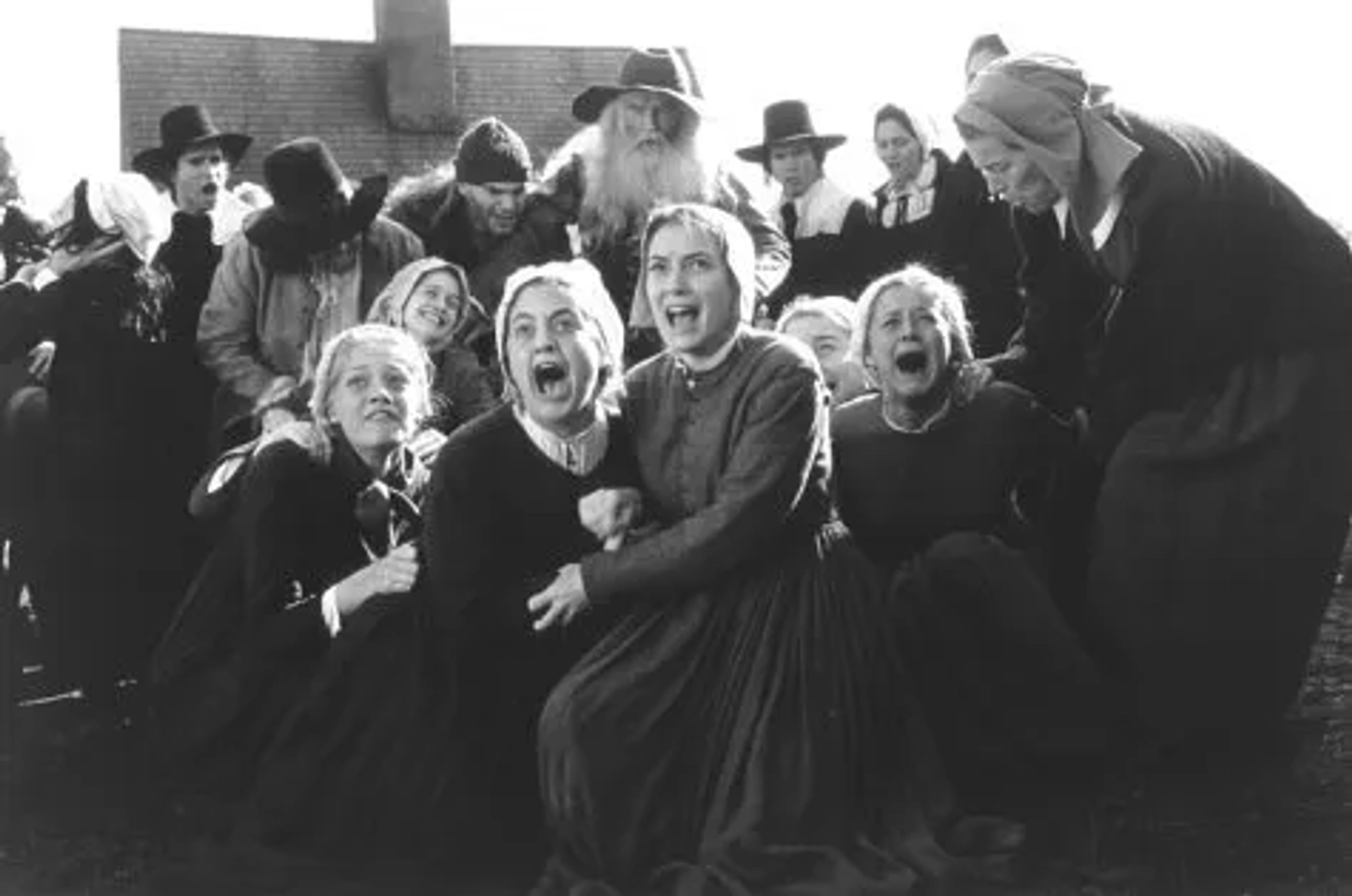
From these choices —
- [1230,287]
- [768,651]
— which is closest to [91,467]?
[768,651]

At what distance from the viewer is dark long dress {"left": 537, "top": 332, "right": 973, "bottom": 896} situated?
13.6 ft

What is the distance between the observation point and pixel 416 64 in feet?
37.5

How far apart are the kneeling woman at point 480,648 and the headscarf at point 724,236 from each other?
26 centimetres

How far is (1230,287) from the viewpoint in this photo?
4719 mm

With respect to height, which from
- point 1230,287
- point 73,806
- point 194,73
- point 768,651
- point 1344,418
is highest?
point 194,73

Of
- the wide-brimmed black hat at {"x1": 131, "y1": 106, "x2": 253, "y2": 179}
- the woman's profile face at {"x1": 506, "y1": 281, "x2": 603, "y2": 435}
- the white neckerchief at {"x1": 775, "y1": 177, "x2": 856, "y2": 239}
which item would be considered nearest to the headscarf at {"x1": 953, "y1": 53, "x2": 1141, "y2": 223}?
the woman's profile face at {"x1": 506, "y1": 281, "x2": 603, "y2": 435}

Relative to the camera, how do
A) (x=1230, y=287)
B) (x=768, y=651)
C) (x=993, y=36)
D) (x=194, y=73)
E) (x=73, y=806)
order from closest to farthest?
1. (x=768, y=651)
2. (x=1230, y=287)
3. (x=73, y=806)
4. (x=993, y=36)
5. (x=194, y=73)

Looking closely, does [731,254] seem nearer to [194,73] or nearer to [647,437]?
[647,437]

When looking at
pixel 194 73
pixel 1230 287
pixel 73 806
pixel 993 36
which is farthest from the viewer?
pixel 194 73

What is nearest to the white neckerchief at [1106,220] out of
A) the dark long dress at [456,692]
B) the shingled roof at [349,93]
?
the dark long dress at [456,692]

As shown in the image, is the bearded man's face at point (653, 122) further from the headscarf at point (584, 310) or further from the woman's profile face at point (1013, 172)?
the headscarf at point (584, 310)

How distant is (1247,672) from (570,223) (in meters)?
2.98

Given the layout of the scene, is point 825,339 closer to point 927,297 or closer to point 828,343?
point 828,343

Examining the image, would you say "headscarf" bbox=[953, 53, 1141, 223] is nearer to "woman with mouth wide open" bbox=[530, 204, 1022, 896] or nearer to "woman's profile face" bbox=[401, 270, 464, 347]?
"woman with mouth wide open" bbox=[530, 204, 1022, 896]
